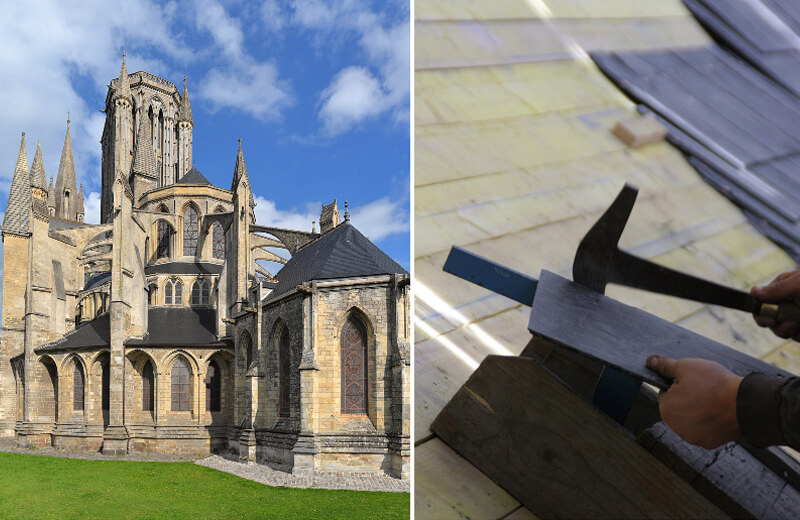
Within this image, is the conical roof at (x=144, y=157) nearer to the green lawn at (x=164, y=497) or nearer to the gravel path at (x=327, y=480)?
the green lawn at (x=164, y=497)

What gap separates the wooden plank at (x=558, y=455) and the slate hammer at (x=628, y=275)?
0.22m

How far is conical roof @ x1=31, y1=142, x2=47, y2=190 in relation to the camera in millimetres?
28922

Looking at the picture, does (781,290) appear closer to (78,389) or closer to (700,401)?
(700,401)

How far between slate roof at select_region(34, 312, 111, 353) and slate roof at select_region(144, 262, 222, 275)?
9.88 ft

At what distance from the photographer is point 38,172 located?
29297mm

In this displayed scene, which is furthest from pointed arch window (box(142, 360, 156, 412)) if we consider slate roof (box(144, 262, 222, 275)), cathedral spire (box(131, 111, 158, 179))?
cathedral spire (box(131, 111, 158, 179))

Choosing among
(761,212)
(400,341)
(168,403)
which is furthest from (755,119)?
(168,403)

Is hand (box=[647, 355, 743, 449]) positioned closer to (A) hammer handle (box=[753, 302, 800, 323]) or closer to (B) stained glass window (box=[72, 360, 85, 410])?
(A) hammer handle (box=[753, 302, 800, 323])

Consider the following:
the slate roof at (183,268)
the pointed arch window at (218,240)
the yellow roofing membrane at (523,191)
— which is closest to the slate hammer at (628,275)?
the yellow roofing membrane at (523,191)

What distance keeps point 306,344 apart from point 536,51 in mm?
14972

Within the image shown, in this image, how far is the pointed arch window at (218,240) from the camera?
28828mm

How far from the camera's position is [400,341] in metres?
15.8

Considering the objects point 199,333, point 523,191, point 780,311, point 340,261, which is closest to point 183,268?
point 199,333

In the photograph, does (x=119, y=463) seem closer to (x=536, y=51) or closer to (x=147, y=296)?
(x=147, y=296)
